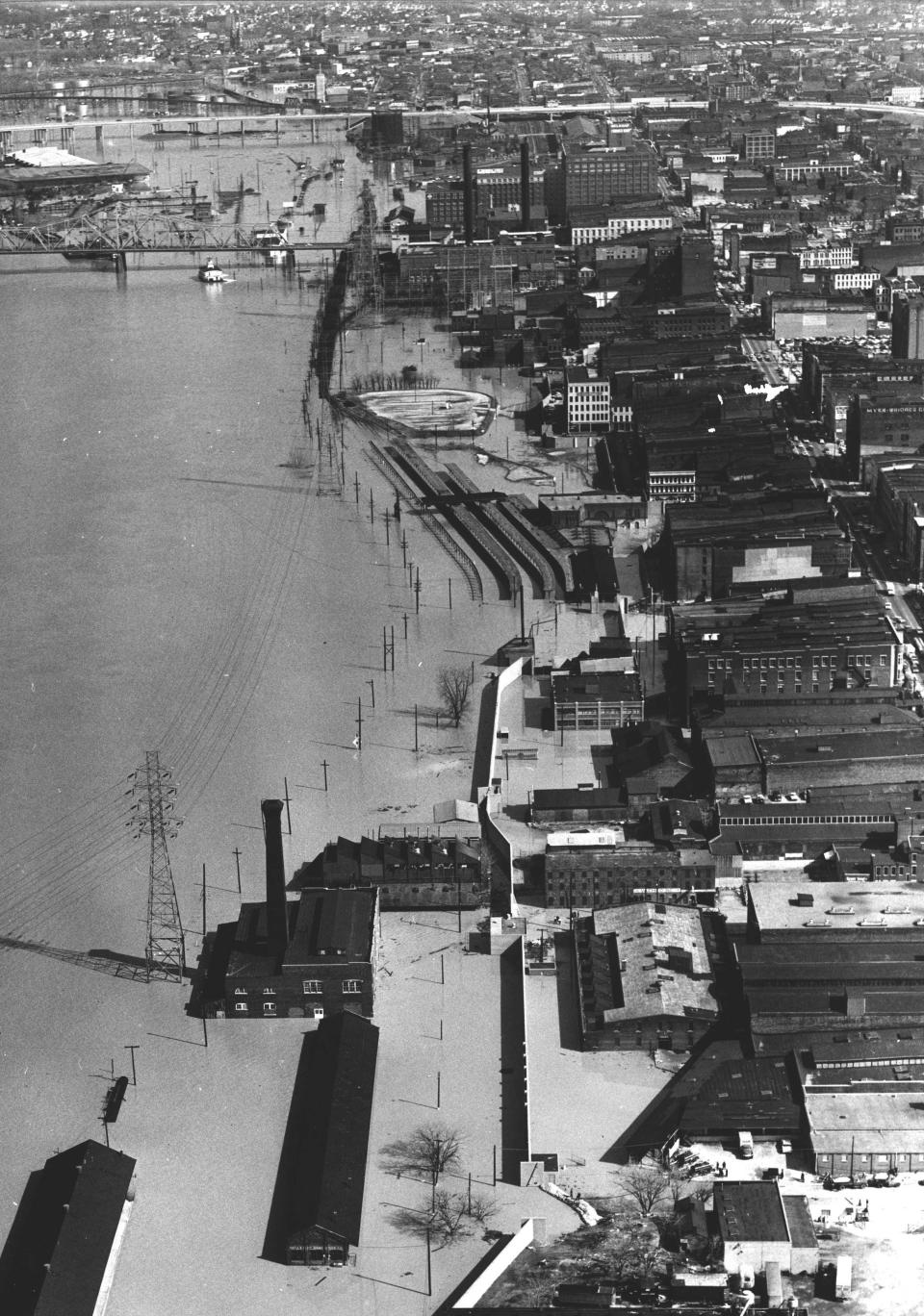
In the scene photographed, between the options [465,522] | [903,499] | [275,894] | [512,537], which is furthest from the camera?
[465,522]

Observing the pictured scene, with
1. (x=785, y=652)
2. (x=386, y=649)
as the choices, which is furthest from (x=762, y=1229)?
(x=386, y=649)

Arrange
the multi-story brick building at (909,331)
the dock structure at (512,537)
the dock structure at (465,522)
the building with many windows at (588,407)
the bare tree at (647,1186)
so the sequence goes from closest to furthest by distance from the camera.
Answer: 1. the bare tree at (647,1186)
2. the dock structure at (512,537)
3. the dock structure at (465,522)
4. the building with many windows at (588,407)
5. the multi-story brick building at (909,331)

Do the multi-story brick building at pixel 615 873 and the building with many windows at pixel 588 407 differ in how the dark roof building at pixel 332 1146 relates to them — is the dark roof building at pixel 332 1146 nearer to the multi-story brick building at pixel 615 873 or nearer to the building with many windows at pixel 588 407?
the multi-story brick building at pixel 615 873

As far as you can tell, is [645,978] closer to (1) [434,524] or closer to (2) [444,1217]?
(2) [444,1217]

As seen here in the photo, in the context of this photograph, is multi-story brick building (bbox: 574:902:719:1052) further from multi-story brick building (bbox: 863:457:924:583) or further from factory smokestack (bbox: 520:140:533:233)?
factory smokestack (bbox: 520:140:533:233)

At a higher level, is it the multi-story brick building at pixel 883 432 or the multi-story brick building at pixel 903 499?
the multi-story brick building at pixel 883 432

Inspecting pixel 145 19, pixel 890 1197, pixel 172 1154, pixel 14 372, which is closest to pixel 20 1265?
pixel 172 1154

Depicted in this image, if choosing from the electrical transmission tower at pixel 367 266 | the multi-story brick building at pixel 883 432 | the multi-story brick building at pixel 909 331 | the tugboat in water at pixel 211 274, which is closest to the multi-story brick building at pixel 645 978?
the multi-story brick building at pixel 883 432
